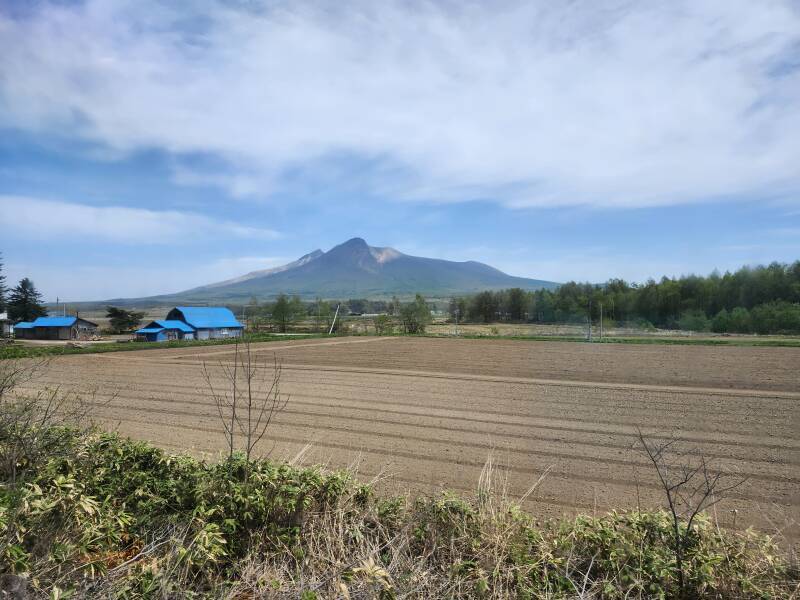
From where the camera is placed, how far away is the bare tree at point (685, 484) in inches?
106

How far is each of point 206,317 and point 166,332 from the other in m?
3.70

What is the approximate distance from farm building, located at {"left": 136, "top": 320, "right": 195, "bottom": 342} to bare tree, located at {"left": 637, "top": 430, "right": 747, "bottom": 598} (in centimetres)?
3240

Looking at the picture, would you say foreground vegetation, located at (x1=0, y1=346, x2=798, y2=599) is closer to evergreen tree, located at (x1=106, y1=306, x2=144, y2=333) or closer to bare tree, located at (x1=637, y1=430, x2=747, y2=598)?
bare tree, located at (x1=637, y1=430, x2=747, y2=598)

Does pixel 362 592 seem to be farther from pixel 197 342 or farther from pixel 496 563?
pixel 197 342

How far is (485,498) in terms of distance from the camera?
10.5 feet

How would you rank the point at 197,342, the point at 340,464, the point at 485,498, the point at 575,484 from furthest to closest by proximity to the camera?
the point at 197,342, the point at 340,464, the point at 575,484, the point at 485,498

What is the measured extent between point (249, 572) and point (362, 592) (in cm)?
79

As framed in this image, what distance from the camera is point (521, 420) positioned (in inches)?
327

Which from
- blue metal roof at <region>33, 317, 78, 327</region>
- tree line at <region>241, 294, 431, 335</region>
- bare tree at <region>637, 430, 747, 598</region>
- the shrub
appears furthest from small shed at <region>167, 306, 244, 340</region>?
the shrub

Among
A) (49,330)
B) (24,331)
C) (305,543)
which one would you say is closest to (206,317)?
(49,330)

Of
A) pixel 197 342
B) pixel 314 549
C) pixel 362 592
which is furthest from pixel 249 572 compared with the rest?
pixel 197 342

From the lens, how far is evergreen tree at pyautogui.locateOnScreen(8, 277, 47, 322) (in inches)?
1692

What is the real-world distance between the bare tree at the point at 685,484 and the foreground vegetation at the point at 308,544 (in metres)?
0.05

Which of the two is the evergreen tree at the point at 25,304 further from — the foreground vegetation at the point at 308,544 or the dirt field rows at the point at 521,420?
the foreground vegetation at the point at 308,544
